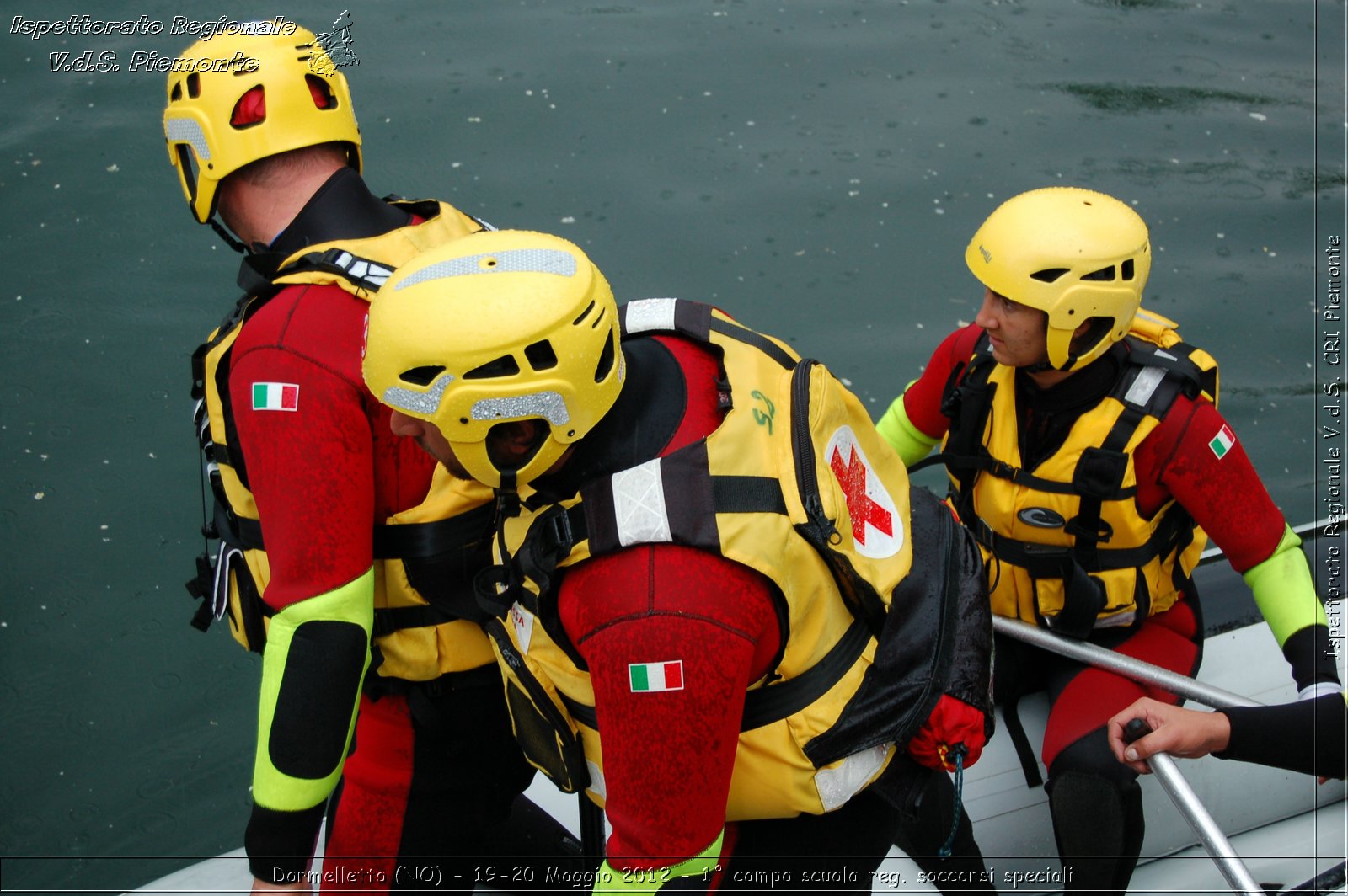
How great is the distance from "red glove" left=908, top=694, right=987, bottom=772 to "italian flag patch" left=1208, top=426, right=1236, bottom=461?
1147 mm

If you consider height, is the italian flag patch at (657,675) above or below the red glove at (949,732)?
above

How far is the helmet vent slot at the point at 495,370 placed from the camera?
1502mm

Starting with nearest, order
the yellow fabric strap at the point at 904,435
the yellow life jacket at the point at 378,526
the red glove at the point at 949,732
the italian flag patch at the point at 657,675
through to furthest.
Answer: the italian flag patch at the point at 657,675 → the red glove at the point at 949,732 → the yellow life jacket at the point at 378,526 → the yellow fabric strap at the point at 904,435

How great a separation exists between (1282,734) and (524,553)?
1553mm

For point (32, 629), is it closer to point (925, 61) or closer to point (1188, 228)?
point (925, 61)

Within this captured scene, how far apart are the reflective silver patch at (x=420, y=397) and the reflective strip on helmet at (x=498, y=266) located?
0.14 metres

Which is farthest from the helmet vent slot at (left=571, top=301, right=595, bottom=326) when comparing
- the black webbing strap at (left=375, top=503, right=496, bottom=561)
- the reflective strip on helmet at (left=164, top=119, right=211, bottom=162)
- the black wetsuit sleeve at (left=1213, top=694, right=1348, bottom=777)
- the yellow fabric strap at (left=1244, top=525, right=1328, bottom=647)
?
the yellow fabric strap at (left=1244, top=525, right=1328, bottom=647)

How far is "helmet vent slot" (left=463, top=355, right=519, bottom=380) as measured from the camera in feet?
4.93

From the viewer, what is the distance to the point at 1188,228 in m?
6.16

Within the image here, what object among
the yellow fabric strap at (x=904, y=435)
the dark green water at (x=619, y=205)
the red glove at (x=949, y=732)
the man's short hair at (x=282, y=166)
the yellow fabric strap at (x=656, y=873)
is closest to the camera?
the yellow fabric strap at (x=656, y=873)

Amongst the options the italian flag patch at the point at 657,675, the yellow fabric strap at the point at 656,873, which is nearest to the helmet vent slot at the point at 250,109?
the italian flag patch at the point at 657,675

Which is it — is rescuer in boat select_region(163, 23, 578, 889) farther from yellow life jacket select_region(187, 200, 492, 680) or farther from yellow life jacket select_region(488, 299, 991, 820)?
yellow life jacket select_region(488, 299, 991, 820)

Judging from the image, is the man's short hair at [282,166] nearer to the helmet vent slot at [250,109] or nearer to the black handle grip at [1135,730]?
the helmet vent slot at [250,109]

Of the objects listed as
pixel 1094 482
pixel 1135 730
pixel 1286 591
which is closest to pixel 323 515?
pixel 1135 730
